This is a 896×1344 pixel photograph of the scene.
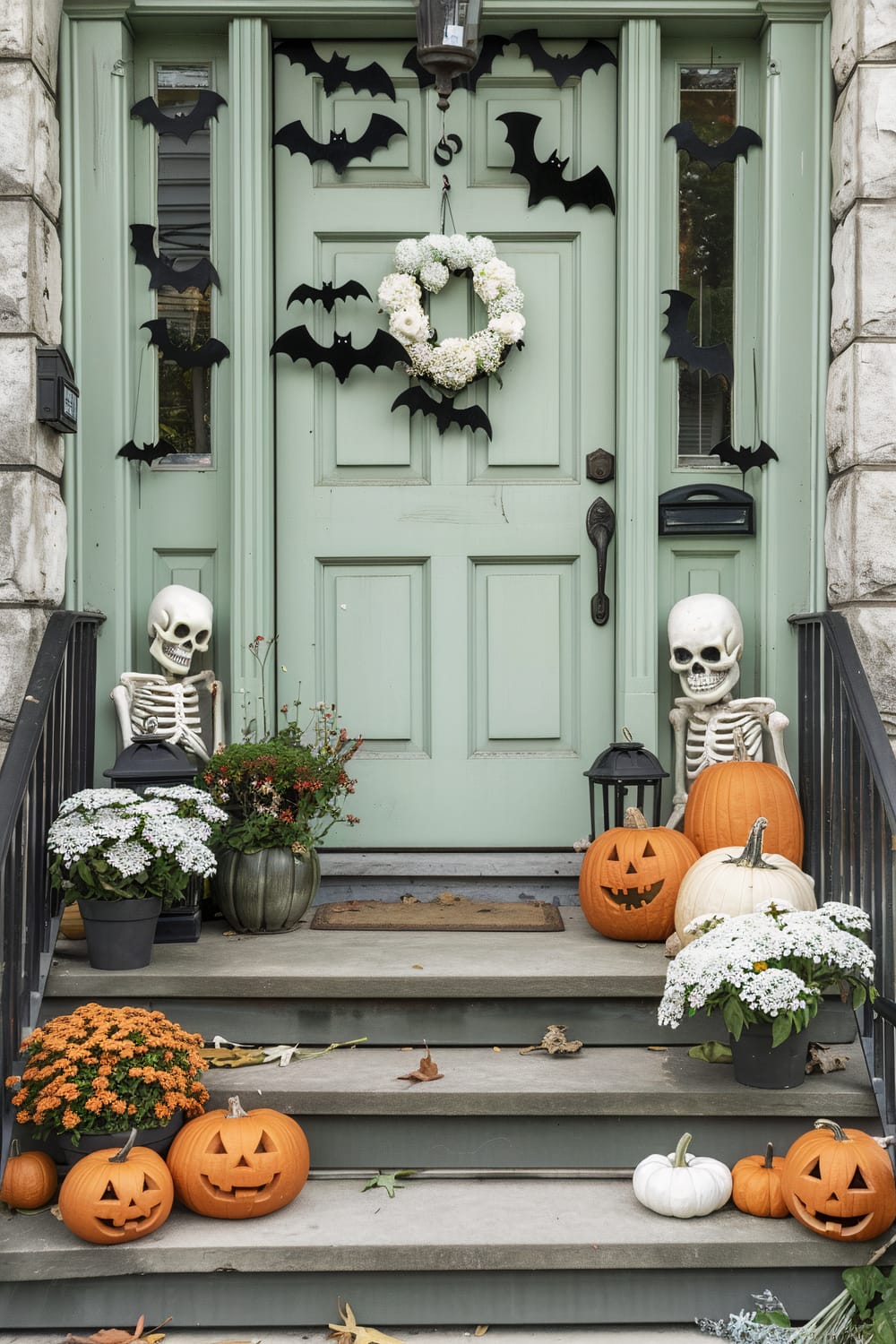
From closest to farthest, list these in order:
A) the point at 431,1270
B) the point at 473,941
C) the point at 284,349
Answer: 1. the point at 431,1270
2. the point at 473,941
3. the point at 284,349

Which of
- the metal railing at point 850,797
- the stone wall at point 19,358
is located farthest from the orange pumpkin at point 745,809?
the stone wall at point 19,358

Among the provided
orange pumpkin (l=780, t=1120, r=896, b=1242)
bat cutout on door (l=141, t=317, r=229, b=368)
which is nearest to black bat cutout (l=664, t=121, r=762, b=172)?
bat cutout on door (l=141, t=317, r=229, b=368)

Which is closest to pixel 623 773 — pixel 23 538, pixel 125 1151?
pixel 125 1151

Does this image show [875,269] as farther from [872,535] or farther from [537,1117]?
[537,1117]

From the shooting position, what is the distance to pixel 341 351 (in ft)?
13.8

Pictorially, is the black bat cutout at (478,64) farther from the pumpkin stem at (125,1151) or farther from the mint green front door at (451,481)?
the pumpkin stem at (125,1151)

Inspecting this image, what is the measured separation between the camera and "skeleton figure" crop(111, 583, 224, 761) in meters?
4.08

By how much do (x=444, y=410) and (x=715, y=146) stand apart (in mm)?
1272

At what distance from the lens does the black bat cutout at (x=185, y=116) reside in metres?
4.23

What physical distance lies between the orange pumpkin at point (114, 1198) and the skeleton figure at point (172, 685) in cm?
160

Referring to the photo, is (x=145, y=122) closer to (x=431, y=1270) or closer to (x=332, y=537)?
(x=332, y=537)

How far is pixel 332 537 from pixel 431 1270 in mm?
2410

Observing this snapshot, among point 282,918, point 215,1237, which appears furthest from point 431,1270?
point 282,918

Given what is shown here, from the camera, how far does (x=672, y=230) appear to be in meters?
4.27
